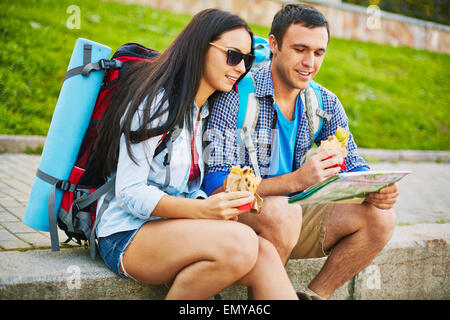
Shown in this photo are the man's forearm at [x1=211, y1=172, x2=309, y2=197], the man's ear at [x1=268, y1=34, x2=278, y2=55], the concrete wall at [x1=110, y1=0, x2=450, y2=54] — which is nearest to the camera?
the man's forearm at [x1=211, y1=172, x2=309, y2=197]

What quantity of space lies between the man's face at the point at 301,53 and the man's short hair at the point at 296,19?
→ 3 cm

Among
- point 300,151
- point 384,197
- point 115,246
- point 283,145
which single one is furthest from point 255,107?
point 115,246

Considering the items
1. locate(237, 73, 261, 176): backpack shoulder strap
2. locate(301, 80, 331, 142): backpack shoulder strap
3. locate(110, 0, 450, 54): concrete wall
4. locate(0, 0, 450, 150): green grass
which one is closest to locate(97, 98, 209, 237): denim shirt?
locate(237, 73, 261, 176): backpack shoulder strap

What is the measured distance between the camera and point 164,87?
227 cm

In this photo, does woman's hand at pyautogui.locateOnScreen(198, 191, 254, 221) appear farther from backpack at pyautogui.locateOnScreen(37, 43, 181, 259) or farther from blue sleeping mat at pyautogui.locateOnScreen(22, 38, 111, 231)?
blue sleeping mat at pyautogui.locateOnScreen(22, 38, 111, 231)

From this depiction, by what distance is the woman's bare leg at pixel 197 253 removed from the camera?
80.3 inches

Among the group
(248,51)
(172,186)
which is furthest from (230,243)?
(248,51)

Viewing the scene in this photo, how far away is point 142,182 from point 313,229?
1.11 metres

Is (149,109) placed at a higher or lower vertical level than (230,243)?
higher

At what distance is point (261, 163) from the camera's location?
2.81 m

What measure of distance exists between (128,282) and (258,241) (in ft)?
2.35

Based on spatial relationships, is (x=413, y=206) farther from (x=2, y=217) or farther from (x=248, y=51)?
(x=2, y=217)

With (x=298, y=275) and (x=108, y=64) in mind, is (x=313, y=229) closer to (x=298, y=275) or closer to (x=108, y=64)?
(x=298, y=275)

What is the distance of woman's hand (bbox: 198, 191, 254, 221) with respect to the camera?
207 cm
